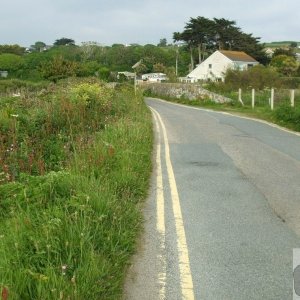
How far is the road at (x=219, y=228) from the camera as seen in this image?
455 centimetres

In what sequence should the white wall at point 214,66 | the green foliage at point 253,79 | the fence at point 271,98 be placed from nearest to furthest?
the fence at point 271,98 < the green foliage at point 253,79 < the white wall at point 214,66

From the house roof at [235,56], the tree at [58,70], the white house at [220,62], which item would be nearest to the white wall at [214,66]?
the white house at [220,62]

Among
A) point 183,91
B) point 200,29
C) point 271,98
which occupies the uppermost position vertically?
point 200,29

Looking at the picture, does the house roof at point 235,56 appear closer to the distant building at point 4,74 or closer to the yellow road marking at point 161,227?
the distant building at point 4,74

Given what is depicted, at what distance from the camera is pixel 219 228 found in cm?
621

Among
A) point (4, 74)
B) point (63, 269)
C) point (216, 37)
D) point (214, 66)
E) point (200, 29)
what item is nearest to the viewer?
point (63, 269)

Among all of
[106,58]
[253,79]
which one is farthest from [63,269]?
[106,58]

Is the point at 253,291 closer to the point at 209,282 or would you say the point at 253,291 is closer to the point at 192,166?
the point at 209,282

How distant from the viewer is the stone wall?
139ft

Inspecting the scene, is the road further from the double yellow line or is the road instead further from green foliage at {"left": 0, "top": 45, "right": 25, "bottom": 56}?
green foliage at {"left": 0, "top": 45, "right": 25, "bottom": 56}

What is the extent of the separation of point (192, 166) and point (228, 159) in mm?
1407

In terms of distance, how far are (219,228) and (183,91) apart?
44.4 m

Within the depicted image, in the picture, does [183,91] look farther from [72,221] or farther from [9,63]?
[9,63]

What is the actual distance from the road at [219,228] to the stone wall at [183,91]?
28917 mm
